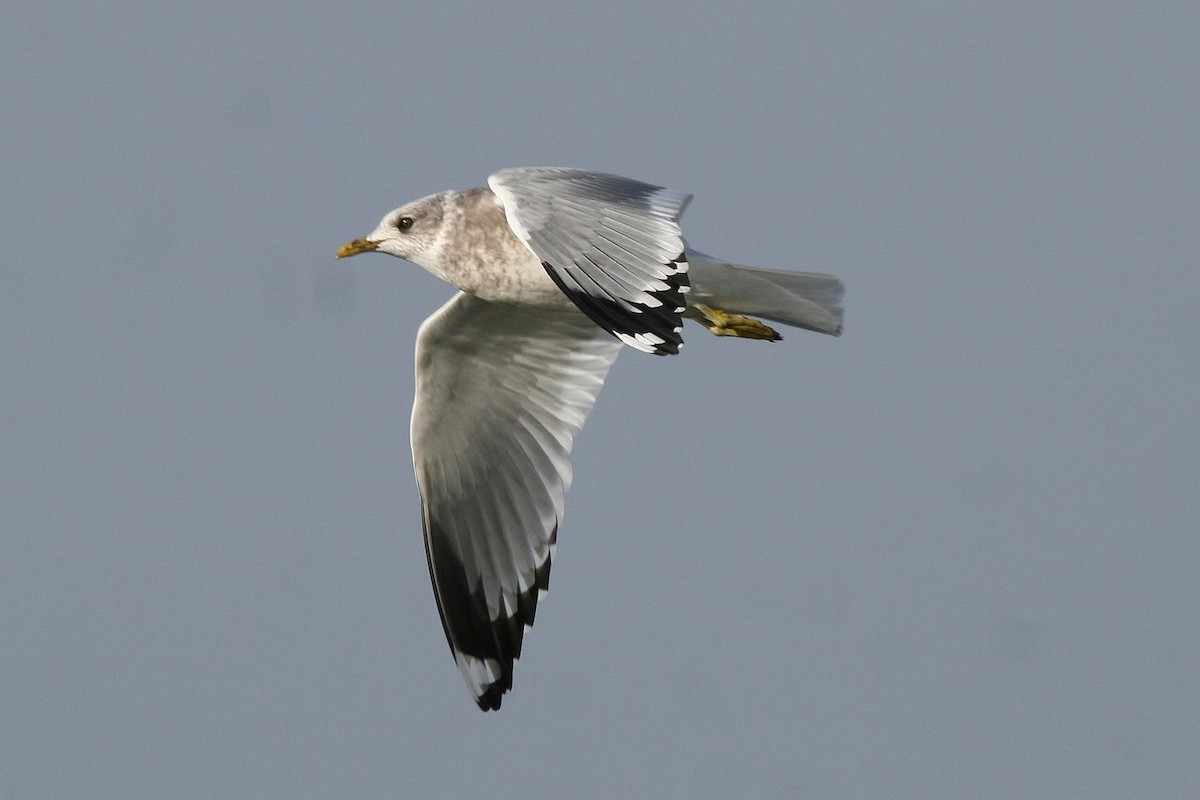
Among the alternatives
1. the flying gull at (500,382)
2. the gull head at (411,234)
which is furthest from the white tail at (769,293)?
the gull head at (411,234)

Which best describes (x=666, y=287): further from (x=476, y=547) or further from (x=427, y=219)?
(x=476, y=547)

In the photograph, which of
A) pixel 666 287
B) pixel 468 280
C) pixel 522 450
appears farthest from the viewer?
pixel 522 450

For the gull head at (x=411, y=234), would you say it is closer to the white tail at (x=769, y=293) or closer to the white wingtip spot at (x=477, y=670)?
the white tail at (x=769, y=293)

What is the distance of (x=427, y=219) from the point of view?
20.2 ft

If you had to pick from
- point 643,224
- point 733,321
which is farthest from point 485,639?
point 643,224

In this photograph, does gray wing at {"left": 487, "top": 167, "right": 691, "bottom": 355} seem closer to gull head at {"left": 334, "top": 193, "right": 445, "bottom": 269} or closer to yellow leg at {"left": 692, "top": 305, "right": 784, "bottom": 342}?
gull head at {"left": 334, "top": 193, "right": 445, "bottom": 269}

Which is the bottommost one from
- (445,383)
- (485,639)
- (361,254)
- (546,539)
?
(485,639)

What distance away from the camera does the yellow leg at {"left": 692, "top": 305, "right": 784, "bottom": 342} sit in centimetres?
644

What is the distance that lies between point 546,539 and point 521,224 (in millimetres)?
2038

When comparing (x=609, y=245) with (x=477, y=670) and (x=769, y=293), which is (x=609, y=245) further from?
(x=477, y=670)

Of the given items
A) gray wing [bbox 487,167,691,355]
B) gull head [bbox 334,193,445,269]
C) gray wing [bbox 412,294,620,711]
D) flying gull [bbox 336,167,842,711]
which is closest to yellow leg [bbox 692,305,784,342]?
flying gull [bbox 336,167,842,711]

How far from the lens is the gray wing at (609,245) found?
5020mm

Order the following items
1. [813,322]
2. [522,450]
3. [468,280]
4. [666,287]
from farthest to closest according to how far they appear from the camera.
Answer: [522,450]
[813,322]
[468,280]
[666,287]

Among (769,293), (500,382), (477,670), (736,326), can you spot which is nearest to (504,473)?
(500,382)
